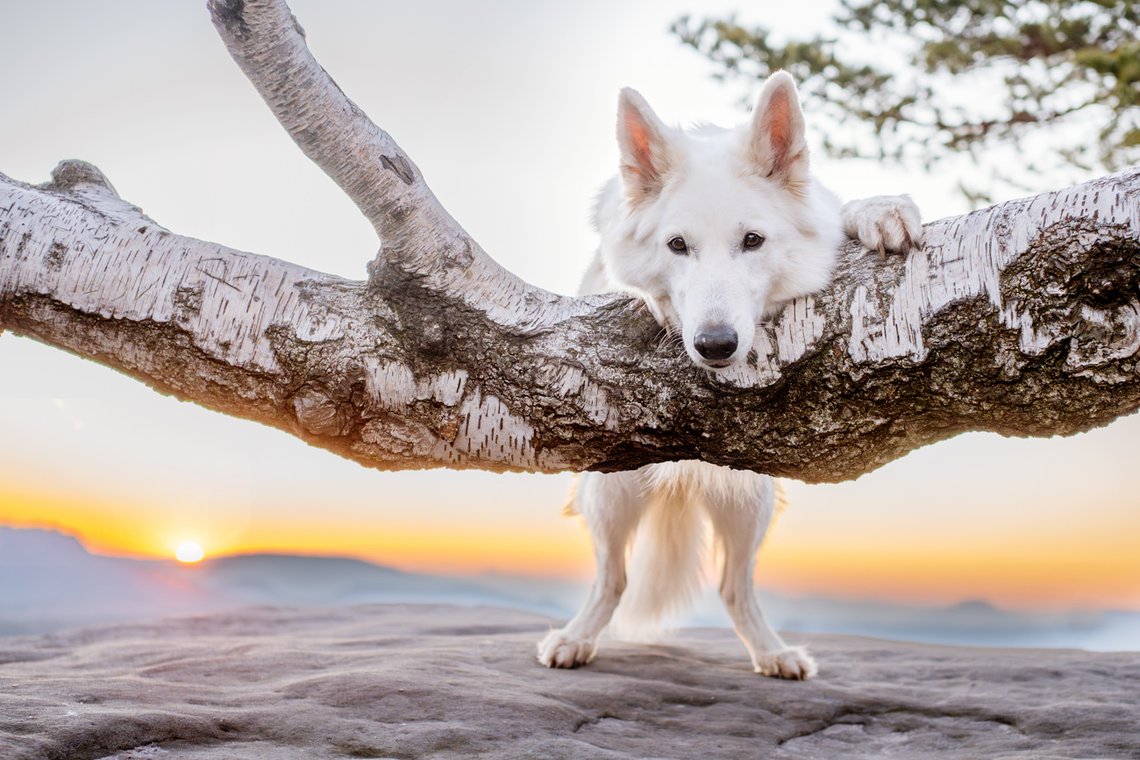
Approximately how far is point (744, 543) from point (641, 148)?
78.0 inches

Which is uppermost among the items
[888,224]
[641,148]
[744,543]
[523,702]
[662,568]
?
[641,148]

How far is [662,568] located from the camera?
15.0 feet

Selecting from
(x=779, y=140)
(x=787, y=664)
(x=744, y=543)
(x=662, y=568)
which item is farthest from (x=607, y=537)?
(x=779, y=140)

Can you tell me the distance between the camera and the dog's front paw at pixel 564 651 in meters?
3.91

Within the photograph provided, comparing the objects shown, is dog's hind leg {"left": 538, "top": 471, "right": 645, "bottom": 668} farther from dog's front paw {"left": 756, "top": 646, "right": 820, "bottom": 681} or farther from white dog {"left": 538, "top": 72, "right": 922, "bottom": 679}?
dog's front paw {"left": 756, "top": 646, "right": 820, "bottom": 681}

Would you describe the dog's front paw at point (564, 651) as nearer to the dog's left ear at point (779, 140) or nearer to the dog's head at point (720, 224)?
the dog's head at point (720, 224)

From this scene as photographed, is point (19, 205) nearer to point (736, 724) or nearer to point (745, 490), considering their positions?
point (736, 724)

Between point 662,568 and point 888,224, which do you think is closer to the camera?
point 888,224

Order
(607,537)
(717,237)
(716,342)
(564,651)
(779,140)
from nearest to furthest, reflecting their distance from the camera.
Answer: (716,342)
(717,237)
(779,140)
(564,651)
(607,537)

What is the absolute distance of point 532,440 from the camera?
103 inches

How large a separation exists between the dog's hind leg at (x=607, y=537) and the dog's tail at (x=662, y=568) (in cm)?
25

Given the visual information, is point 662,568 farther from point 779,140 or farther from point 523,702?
point 779,140

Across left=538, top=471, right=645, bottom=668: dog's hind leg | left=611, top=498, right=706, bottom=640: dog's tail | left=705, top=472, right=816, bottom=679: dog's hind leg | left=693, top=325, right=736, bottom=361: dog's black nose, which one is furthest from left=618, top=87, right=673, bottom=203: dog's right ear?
left=611, top=498, right=706, bottom=640: dog's tail

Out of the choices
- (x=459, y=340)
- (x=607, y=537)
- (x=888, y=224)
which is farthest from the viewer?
(x=607, y=537)
